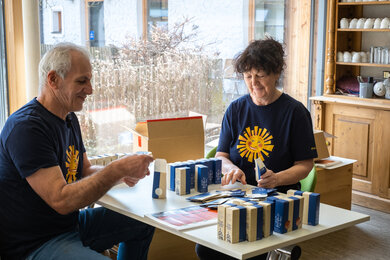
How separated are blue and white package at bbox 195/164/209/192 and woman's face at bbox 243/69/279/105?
1.80ft

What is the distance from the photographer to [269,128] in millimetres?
2744

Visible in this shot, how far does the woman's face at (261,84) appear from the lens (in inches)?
107

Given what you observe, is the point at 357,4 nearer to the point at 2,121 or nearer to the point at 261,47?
the point at 261,47

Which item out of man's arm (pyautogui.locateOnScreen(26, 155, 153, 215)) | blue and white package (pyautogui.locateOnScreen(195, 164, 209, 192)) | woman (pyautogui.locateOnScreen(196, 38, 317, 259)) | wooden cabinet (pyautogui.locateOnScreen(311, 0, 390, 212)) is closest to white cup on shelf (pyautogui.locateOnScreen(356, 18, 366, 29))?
wooden cabinet (pyautogui.locateOnScreen(311, 0, 390, 212))

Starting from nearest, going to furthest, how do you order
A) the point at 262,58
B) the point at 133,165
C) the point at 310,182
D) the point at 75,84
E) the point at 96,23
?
1. the point at 133,165
2. the point at 75,84
3. the point at 262,58
4. the point at 310,182
5. the point at 96,23

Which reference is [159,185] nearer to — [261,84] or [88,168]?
[88,168]

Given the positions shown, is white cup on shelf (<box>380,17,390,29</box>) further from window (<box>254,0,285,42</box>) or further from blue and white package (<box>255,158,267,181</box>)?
blue and white package (<box>255,158,267,181</box>)

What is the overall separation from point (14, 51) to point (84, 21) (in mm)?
583

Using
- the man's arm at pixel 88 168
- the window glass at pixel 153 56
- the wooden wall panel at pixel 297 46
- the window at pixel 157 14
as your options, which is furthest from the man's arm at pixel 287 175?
the wooden wall panel at pixel 297 46

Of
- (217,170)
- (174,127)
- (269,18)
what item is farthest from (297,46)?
Result: (217,170)

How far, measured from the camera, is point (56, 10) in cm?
362

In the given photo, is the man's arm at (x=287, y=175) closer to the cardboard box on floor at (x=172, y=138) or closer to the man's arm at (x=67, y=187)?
the man's arm at (x=67, y=187)

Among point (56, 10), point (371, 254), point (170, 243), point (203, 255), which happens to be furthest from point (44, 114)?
point (371, 254)

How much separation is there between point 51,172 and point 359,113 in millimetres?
3317
